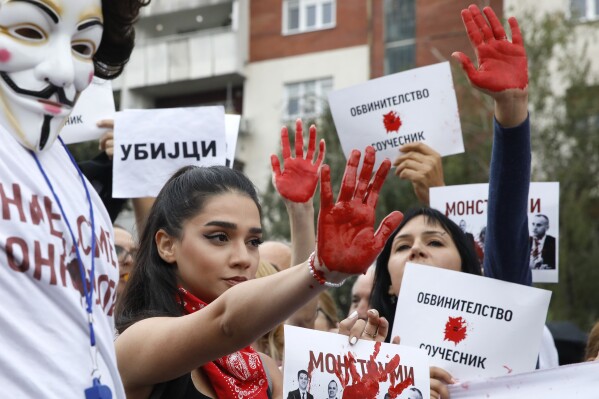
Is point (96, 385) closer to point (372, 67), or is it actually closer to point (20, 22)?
point (20, 22)

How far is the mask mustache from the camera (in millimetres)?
1849

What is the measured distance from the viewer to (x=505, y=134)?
125 inches

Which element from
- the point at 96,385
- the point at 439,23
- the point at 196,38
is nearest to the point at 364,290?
the point at 96,385

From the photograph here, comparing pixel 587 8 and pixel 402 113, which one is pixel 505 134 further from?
pixel 587 8

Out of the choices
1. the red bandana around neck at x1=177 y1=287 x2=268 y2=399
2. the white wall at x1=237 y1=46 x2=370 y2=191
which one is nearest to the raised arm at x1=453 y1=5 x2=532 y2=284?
the red bandana around neck at x1=177 y1=287 x2=268 y2=399

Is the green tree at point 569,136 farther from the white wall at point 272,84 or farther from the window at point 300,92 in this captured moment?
the window at point 300,92

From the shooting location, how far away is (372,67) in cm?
2081

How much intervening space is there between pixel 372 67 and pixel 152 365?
62.6 feet

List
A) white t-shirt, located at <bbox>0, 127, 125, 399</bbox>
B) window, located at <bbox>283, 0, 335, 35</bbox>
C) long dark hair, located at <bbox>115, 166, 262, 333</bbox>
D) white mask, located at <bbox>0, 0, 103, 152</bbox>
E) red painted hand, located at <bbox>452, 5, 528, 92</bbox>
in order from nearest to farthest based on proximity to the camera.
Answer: white t-shirt, located at <bbox>0, 127, 125, 399</bbox>
white mask, located at <bbox>0, 0, 103, 152</bbox>
long dark hair, located at <bbox>115, 166, 262, 333</bbox>
red painted hand, located at <bbox>452, 5, 528, 92</bbox>
window, located at <bbox>283, 0, 335, 35</bbox>

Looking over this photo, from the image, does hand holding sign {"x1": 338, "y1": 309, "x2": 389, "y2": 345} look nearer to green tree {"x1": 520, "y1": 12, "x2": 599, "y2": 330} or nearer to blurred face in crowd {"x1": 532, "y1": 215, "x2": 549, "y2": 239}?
blurred face in crowd {"x1": 532, "y1": 215, "x2": 549, "y2": 239}

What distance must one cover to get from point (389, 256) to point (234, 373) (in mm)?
1481

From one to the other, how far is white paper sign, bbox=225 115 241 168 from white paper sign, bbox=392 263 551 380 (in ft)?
4.86

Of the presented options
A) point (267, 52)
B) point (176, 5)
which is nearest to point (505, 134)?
point (267, 52)

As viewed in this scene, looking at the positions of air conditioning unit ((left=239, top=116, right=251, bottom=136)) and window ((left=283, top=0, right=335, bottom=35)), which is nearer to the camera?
air conditioning unit ((left=239, top=116, right=251, bottom=136))
